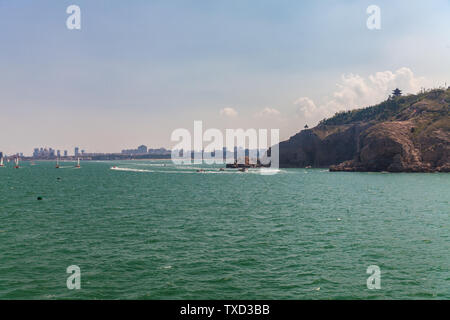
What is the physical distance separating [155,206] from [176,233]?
82.7 ft

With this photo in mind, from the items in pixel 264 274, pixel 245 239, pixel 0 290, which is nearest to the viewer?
pixel 0 290

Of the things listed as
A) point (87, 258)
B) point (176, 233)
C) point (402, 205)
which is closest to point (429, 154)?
point (402, 205)

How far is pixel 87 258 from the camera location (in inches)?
1230

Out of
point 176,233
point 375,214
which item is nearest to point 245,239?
point 176,233
